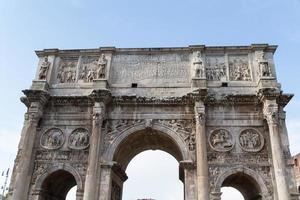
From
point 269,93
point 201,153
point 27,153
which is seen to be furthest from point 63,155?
point 269,93

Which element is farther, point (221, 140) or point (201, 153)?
point (221, 140)

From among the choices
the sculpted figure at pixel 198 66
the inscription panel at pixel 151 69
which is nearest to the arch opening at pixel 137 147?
the inscription panel at pixel 151 69

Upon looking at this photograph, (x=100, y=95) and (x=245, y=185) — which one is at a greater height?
(x=100, y=95)

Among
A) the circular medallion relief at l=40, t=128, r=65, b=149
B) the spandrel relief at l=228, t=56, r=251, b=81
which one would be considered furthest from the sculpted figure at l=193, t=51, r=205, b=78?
the circular medallion relief at l=40, t=128, r=65, b=149

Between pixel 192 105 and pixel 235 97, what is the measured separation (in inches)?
65.7

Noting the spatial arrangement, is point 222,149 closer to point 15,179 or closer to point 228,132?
point 228,132

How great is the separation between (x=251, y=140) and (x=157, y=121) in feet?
11.7

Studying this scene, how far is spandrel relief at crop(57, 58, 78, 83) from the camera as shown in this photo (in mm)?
13914

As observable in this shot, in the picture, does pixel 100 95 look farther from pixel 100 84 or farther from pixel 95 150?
pixel 95 150

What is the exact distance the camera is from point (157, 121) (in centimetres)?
1262

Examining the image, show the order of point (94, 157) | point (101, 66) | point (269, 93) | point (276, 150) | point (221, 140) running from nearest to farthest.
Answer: point (276, 150) → point (94, 157) → point (269, 93) → point (221, 140) → point (101, 66)

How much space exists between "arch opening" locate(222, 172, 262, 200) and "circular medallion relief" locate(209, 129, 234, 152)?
1.04 metres

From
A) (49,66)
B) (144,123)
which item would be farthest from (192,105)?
(49,66)

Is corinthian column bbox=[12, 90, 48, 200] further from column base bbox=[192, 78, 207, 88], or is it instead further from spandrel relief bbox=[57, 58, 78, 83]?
column base bbox=[192, 78, 207, 88]
